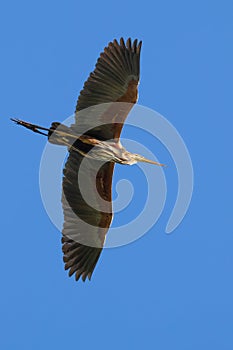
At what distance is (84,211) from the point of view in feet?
54.4

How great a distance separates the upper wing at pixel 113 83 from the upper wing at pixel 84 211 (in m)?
1.15

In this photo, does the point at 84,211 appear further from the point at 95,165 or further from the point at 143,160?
the point at 143,160

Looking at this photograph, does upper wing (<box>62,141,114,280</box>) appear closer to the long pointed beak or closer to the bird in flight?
the bird in flight

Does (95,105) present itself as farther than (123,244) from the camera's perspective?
No

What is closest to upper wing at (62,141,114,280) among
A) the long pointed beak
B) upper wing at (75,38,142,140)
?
the long pointed beak

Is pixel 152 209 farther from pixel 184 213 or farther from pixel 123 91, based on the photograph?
pixel 123 91

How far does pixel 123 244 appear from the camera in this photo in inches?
642

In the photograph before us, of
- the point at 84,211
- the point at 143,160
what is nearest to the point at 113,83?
the point at 143,160

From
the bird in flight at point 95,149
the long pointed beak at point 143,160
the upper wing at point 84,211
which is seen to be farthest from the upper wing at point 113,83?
the upper wing at point 84,211

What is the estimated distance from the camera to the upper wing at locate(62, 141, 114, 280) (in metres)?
16.1

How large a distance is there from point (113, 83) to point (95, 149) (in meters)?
1.26

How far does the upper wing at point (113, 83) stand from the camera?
15.1 m

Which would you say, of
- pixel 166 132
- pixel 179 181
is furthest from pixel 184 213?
pixel 166 132

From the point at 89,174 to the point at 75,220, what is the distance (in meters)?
0.97
